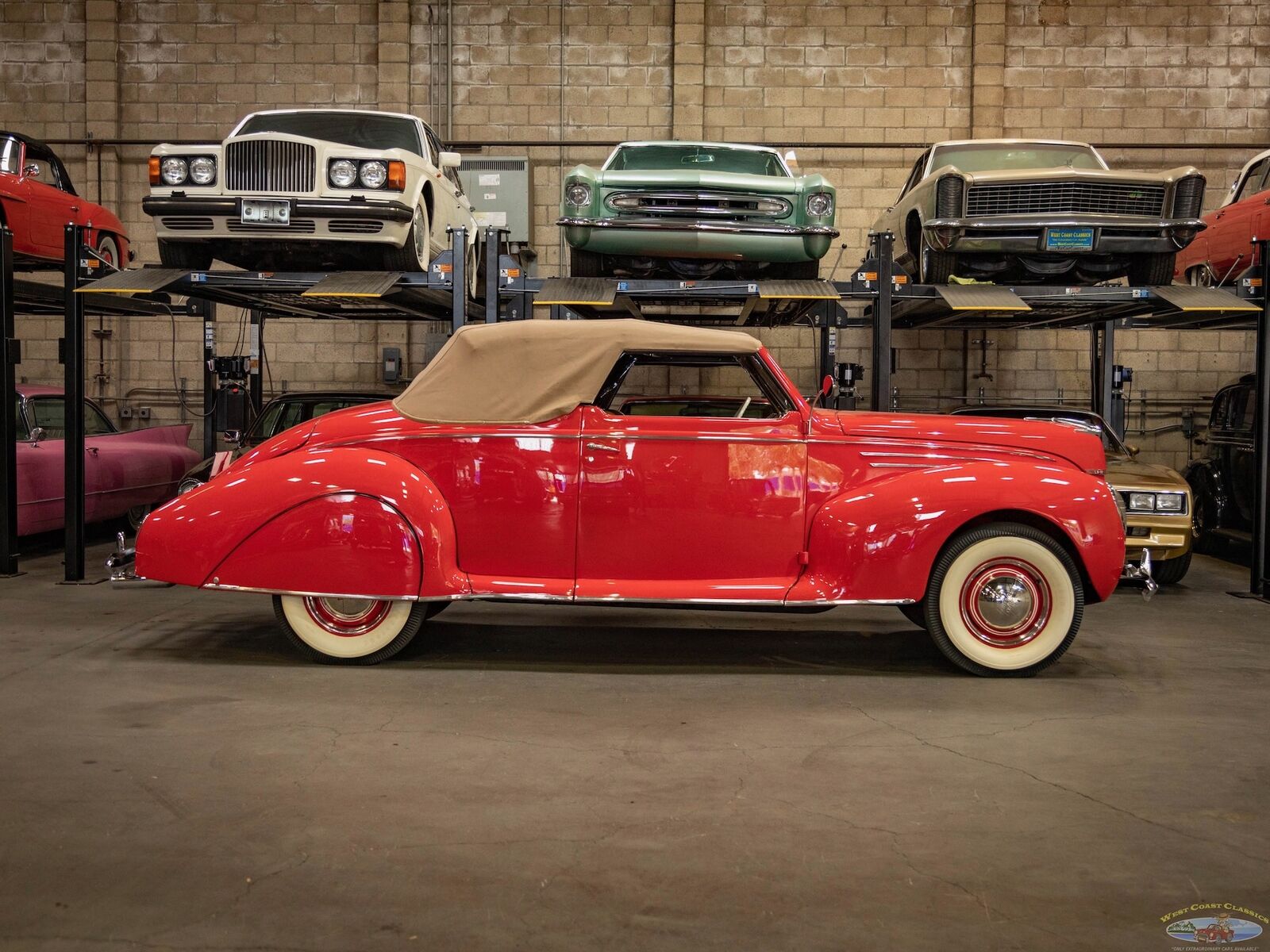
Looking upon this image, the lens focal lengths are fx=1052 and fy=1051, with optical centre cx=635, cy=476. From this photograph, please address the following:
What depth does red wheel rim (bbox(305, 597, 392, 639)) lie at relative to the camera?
5.55 meters

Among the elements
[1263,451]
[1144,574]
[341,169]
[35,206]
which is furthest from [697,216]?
[35,206]

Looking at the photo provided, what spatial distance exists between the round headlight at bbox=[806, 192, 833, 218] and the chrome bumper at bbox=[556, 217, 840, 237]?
17cm

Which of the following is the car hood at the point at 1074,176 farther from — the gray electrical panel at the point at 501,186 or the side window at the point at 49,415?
the side window at the point at 49,415

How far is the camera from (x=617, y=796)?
3.71 m

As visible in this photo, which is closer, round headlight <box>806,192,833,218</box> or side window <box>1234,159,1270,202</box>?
round headlight <box>806,192,833,218</box>

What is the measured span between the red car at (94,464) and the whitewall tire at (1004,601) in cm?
733

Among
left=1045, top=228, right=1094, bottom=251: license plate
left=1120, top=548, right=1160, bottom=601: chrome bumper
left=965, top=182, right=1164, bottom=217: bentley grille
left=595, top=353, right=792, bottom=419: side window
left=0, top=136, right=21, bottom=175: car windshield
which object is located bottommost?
left=1120, top=548, right=1160, bottom=601: chrome bumper

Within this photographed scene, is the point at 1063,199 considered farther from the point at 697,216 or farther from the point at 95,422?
the point at 95,422

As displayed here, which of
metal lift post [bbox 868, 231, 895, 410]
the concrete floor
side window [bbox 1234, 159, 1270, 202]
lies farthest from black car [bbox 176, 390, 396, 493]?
side window [bbox 1234, 159, 1270, 202]

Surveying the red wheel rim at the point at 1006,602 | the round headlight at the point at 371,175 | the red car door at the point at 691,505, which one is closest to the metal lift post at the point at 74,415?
the round headlight at the point at 371,175

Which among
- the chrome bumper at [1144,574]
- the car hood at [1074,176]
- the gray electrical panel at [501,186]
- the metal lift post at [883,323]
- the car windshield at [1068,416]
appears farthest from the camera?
the gray electrical panel at [501,186]

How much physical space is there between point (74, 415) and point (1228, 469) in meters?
10.2

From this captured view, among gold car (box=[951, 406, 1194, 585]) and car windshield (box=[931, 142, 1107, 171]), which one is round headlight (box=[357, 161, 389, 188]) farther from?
gold car (box=[951, 406, 1194, 585])

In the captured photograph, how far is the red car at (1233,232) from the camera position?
31.6 feet
